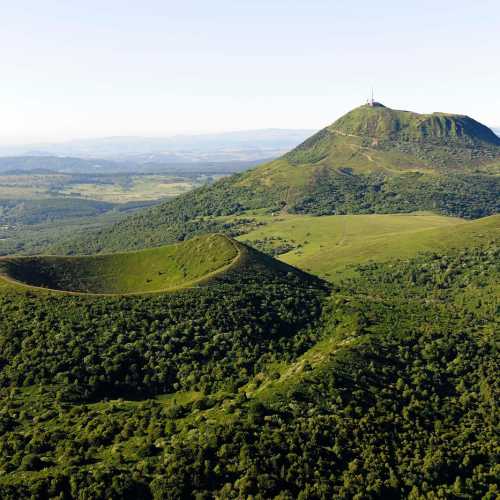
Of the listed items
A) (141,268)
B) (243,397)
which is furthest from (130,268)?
(243,397)

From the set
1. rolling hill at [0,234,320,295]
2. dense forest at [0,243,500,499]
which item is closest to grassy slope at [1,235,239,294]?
rolling hill at [0,234,320,295]

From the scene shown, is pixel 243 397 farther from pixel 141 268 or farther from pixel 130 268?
pixel 130 268

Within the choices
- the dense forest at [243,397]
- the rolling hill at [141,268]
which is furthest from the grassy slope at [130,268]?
the dense forest at [243,397]

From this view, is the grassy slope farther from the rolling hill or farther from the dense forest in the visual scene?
the dense forest

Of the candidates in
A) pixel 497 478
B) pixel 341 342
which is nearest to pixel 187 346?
pixel 341 342

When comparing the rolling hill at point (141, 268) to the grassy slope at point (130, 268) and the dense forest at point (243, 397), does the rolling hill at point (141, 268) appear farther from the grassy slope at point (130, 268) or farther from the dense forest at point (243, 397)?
the dense forest at point (243, 397)
